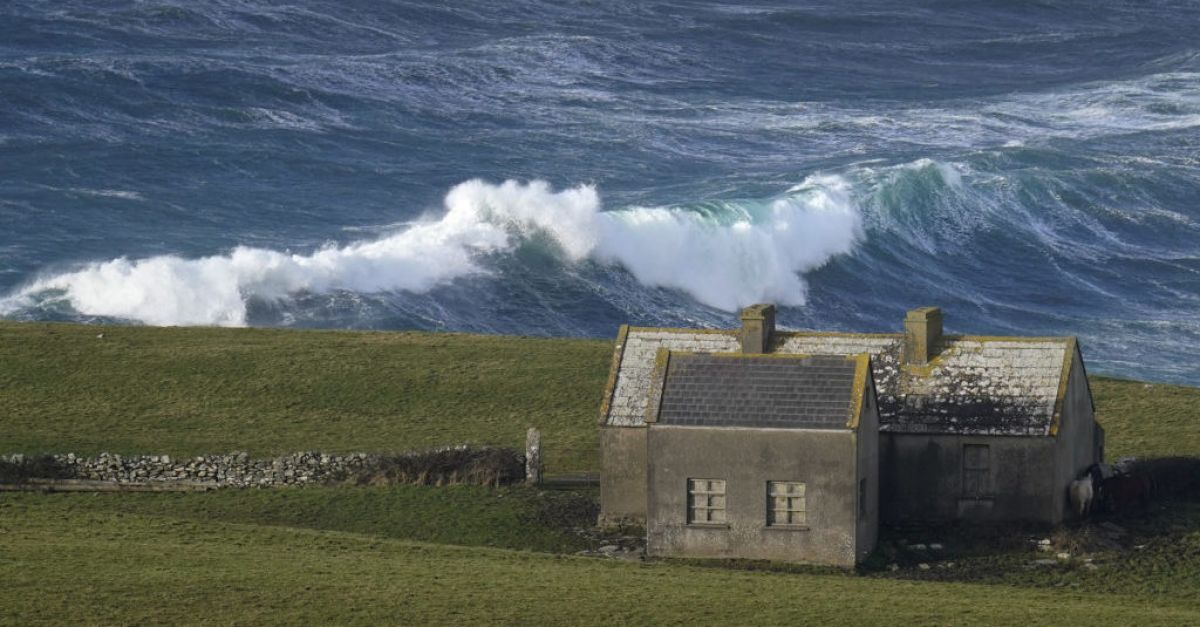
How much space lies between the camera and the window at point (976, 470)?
39.7 metres

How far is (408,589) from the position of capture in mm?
32906

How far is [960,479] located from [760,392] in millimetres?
4212

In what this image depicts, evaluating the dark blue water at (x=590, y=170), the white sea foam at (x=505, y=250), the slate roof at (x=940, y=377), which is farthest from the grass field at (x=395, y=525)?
the dark blue water at (x=590, y=170)

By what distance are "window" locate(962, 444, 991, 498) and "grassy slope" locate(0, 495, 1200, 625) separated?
13.8 ft

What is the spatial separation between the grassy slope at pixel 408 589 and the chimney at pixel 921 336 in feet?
18.6

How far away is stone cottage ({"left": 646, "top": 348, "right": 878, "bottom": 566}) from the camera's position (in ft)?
123

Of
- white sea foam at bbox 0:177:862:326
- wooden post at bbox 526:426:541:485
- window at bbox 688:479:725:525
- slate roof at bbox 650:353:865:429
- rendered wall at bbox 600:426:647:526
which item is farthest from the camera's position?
white sea foam at bbox 0:177:862:326

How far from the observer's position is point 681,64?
4451 inches

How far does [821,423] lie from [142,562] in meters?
10.8

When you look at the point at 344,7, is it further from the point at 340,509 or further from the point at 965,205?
the point at 340,509

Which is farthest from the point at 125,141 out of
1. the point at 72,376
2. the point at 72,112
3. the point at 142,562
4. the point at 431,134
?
the point at 142,562

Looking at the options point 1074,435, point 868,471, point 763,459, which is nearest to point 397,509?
point 763,459

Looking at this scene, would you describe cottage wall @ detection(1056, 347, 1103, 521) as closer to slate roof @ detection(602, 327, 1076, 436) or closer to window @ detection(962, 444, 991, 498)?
slate roof @ detection(602, 327, 1076, 436)

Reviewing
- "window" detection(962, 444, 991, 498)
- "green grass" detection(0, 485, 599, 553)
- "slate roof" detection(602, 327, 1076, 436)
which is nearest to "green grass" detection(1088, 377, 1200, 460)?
"slate roof" detection(602, 327, 1076, 436)
